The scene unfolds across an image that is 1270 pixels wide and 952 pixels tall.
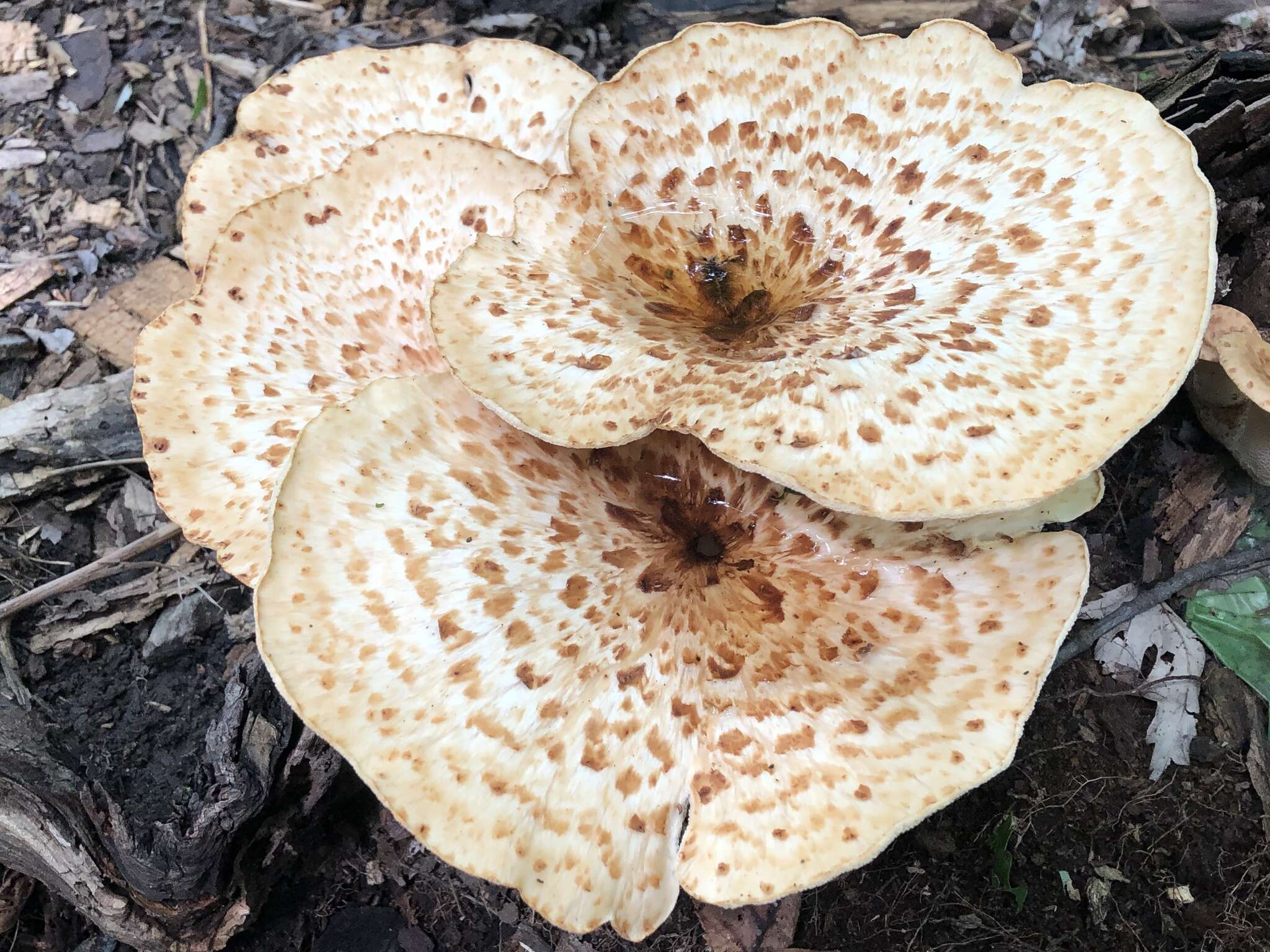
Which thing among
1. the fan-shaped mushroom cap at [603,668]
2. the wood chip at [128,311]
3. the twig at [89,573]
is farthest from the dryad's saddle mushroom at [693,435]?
the wood chip at [128,311]

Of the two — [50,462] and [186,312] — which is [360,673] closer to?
[186,312]

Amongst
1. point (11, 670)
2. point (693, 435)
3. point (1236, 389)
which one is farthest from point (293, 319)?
point (1236, 389)

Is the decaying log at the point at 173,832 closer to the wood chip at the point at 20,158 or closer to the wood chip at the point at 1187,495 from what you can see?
the wood chip at the point at 20,158

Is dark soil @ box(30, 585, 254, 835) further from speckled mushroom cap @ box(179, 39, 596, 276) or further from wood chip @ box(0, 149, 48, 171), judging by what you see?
wood chip @ box(0, 149, 48, 171)

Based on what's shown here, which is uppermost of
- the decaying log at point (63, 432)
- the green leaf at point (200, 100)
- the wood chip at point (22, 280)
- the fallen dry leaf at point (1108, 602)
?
the green leaf at point (200, 100)

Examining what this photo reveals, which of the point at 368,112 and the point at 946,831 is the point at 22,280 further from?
the point at 946,831

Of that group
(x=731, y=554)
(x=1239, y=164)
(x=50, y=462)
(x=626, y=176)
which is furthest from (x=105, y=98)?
(x=1239, y=164)
